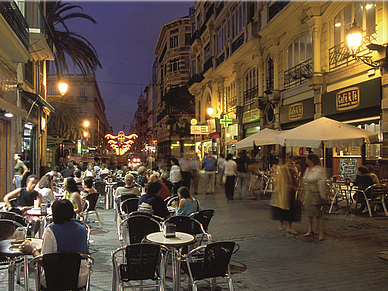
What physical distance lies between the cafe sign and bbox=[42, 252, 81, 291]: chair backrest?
11.8 meters

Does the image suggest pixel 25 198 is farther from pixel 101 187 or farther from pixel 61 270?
pixel 101 187

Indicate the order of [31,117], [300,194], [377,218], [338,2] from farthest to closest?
[31,117] < [338,2] < [300,194] < [377,218]

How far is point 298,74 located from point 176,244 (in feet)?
45.4

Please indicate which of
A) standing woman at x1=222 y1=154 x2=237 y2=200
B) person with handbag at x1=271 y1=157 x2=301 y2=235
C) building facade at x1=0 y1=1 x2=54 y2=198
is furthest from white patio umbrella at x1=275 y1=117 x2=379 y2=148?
building facade at x1=0 y1=1 x2=54 y2=198

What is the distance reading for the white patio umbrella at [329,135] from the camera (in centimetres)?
930

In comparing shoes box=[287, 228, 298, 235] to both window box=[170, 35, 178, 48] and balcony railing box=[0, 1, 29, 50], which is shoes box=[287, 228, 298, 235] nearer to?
balcony railing box=[0, 1, 29, 50]

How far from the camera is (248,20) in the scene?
20.6m

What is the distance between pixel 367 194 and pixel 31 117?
15.0 meters

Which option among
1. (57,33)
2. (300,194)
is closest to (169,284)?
(300,194)

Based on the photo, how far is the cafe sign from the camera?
12471mm

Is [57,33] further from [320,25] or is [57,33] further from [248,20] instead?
[320,25]

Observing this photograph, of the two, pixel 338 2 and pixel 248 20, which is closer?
pixel 338 2

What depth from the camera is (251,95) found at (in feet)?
72.6

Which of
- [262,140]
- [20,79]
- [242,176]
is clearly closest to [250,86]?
[262,140]
